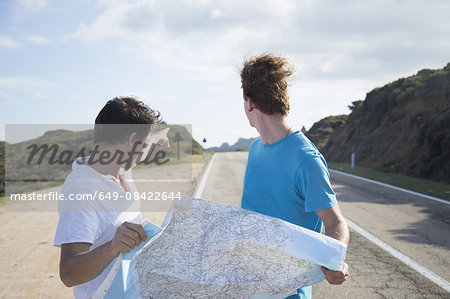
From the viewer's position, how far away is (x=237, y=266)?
1.84 meters

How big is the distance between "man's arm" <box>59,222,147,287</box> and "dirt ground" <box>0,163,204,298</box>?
3093mm

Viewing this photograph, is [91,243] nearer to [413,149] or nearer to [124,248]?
[124,248]

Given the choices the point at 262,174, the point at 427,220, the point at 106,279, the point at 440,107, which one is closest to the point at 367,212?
the point at 427,220

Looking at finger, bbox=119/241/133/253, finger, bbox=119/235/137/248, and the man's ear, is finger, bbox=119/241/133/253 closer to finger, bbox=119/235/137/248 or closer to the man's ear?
finger, bbox=119/235/137/248

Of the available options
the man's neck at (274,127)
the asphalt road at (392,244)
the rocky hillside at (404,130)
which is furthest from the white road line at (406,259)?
the rocky hillside at (404,130)

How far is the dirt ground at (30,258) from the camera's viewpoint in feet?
14.9

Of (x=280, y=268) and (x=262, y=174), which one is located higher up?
(x=262, y=174)

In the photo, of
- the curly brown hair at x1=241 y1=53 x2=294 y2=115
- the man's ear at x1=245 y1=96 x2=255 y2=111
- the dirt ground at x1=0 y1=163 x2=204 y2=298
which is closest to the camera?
the curly brown hair at x1=241 y1=53 x2=294 y2=115

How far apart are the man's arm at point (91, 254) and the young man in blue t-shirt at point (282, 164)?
0.84 m

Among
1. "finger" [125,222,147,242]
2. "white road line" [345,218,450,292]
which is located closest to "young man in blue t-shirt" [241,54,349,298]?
"finger" [125,222,147,242]

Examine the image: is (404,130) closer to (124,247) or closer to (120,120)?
(120,120)

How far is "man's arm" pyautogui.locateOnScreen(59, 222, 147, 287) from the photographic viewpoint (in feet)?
5.66

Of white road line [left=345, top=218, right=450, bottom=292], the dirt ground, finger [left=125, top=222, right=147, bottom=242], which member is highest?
finger [left=125, top=222, right=147, bottom=242]

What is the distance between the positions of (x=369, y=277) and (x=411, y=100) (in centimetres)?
2353
